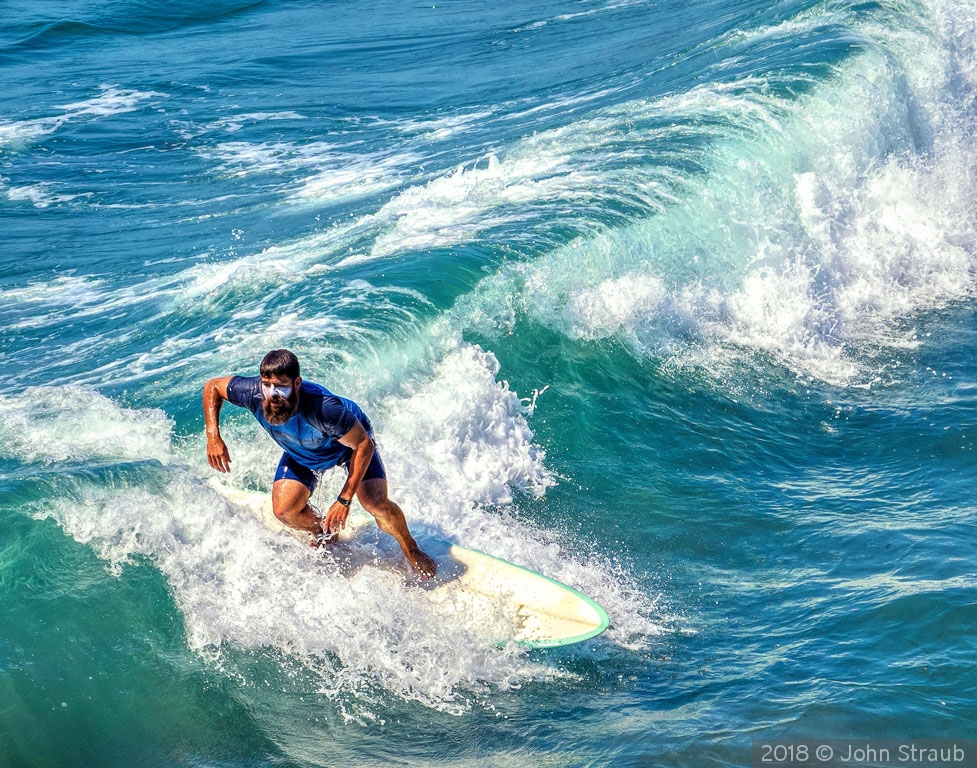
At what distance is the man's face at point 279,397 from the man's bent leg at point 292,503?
0.77 meters

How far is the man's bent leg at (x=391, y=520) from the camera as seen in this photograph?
6.05m

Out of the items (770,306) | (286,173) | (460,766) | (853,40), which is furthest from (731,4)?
A: (460,766)

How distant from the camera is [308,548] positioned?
647 centimetres

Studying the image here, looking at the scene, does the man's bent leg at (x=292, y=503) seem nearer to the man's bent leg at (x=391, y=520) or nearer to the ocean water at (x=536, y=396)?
the ocean water at (x=536, y=396)

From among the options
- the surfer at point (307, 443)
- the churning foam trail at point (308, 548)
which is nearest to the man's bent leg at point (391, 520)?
the surfer at point (307, 443)

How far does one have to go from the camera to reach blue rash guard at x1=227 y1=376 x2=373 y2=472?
18.7ft

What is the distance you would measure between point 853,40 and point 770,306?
6.49 metres

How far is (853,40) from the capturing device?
14.9m

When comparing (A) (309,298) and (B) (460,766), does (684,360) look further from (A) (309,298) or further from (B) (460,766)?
(B) (460,766)

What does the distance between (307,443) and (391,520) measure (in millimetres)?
706

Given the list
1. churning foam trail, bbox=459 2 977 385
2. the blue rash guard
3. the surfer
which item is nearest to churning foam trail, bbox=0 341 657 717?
the surfer

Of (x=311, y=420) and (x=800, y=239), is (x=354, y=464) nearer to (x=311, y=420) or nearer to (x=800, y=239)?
(x=311, y=420)

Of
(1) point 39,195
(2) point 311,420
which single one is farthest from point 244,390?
(1) point 39,195

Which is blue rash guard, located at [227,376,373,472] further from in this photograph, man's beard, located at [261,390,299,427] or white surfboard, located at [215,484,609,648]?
white surfboard, located at [215,484,609,648]
